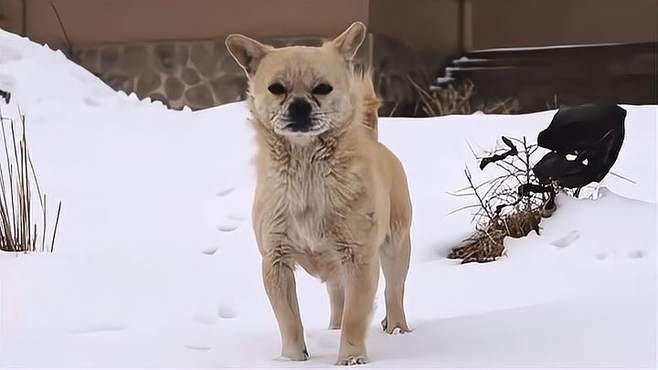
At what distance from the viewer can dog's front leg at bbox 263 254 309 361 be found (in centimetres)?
326

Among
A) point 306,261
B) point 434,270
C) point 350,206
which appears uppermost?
point 350,206

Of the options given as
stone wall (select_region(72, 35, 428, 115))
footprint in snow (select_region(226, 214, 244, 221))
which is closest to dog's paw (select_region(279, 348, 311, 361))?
footprint in snow (select_region(226, 214, 244, 221))

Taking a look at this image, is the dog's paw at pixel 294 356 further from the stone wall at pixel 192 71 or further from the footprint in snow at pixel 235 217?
the stone wall at pixel 192 71

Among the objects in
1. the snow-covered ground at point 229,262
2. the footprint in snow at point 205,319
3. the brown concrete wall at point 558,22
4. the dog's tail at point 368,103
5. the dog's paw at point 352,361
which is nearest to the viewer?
the dog's paw at point 352,361

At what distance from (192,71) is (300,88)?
6739 mm

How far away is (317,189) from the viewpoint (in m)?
3.21

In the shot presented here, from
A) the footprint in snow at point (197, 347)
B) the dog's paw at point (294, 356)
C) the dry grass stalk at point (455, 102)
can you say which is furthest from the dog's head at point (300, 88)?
the dry grass stalk at point (455, 102)

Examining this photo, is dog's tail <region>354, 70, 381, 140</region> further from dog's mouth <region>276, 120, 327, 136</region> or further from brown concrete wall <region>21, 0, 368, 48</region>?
brown concrete wall <region>21, 0, 368, 48</region>

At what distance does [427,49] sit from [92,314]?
7.07 m

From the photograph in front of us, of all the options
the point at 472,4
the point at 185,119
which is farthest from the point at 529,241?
the point at 472,4

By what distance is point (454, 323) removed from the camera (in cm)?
381

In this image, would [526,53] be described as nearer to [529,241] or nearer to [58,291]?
[529,241]

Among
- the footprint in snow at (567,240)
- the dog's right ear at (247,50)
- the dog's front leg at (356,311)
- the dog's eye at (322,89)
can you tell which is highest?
the dog's right ear at (247,50)

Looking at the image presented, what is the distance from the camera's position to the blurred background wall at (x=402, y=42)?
9359mm
